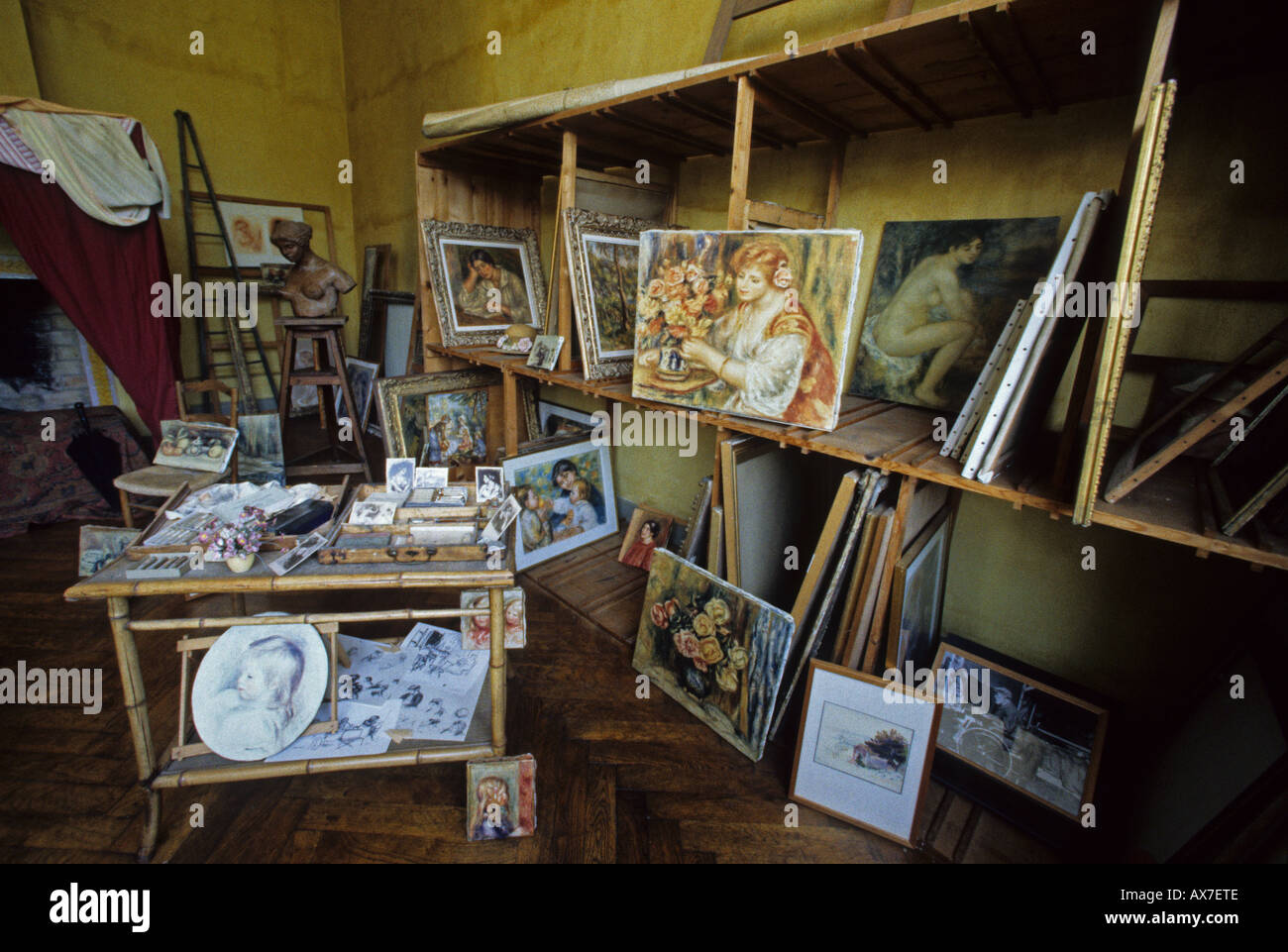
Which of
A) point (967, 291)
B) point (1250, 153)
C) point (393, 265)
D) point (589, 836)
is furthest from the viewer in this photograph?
point (393, 265)

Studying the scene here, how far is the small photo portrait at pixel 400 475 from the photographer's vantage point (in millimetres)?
2152

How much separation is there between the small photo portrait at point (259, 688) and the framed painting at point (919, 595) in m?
1.85

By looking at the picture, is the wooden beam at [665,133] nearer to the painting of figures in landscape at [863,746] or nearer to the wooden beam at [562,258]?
the wooden beam at [562,258]

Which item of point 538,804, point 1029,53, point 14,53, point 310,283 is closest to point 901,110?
point 1029,53

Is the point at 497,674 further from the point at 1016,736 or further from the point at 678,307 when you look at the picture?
the point at 1016,736

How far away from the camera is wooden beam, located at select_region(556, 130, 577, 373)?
2.61 metres

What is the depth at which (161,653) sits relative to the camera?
2625mm

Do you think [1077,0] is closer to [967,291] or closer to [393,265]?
[967,291]

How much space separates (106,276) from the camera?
411cm

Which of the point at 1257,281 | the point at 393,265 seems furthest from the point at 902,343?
the point at 393,265

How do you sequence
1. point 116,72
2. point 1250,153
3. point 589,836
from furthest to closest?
point 116,72 → point 589,836 → point 1250,153

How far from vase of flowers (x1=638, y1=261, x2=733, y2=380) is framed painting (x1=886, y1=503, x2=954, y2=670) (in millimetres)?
1007

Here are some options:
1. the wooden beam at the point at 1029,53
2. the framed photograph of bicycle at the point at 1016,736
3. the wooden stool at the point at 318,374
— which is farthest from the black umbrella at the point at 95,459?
the wooden beam at the point at 1029,53
